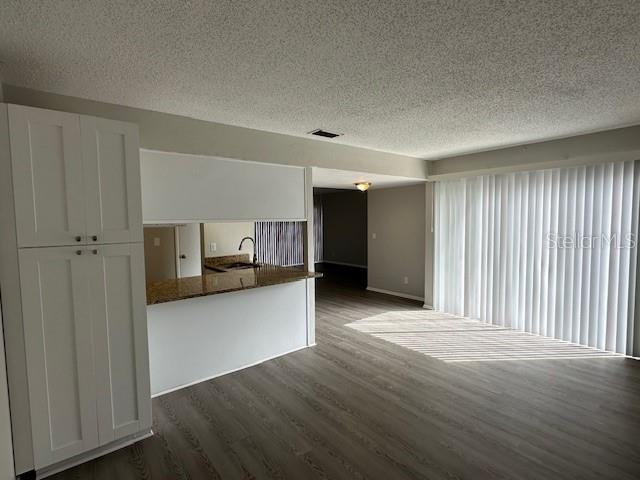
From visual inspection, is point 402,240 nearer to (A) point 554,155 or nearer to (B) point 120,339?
(A) point 554,155

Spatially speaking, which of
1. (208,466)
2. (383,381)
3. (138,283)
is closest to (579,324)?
(383,381)

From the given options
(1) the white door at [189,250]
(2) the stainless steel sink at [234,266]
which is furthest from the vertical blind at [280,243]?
(1) the white door at [189,250]

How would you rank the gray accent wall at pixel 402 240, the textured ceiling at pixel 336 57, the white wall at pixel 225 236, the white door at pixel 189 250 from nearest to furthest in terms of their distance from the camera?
the textured ceiling at pixel 336 57 → the white door at pixel 189 250 → the white wall at pixel 225 236 → the gray accent wall at pixel 402 240

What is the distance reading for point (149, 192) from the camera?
2.95m

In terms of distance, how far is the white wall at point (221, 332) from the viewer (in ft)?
10.1

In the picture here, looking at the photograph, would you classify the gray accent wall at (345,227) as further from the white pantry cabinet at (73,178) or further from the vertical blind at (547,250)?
the white pantry cabinet at (73,178)

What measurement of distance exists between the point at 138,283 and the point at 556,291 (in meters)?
4.58

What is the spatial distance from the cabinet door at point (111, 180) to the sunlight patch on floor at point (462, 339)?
3259 millimetres

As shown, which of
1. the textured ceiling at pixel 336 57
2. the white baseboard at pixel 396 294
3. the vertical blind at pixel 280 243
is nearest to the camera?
the textured ceiling at pixel 336 57

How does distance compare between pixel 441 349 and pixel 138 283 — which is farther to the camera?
pixel 441 349

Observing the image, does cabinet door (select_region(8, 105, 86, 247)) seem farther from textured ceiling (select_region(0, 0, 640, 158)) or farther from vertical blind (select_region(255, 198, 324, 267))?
vertical blind (select_region(255, 198, 324, 267))

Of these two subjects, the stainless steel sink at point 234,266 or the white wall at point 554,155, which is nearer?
the white wall at point 554,155

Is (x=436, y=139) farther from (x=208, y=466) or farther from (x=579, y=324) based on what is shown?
(x=208, y=466)

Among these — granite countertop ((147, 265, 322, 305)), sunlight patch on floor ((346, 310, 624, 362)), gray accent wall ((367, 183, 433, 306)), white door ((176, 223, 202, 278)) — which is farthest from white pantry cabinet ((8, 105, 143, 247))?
gray accent wall ((367, 183, 433, 306))
